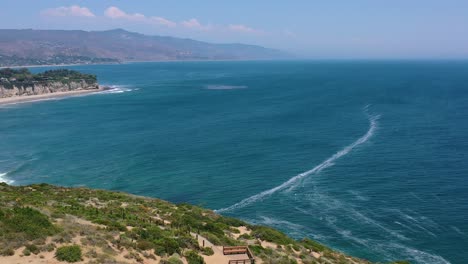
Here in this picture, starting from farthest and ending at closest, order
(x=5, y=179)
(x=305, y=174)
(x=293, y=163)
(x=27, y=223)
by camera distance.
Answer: (x=293, y=163) < (x=305, y=174) < (x=5, y=179) < (x=27, y=223)

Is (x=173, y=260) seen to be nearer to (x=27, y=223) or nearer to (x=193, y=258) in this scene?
(x=193, y=258)

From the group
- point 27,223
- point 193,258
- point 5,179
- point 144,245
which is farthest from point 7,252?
point 5,179

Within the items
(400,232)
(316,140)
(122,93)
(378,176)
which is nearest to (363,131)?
(316,140)

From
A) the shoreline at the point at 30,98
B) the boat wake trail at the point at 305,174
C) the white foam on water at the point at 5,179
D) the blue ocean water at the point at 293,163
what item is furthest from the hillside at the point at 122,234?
the shoreline at the point at 30,98

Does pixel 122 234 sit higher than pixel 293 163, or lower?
higher

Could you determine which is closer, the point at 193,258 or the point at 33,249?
the point at 33,249

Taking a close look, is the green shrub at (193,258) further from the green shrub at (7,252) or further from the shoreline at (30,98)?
the shoreline at (30,98)
